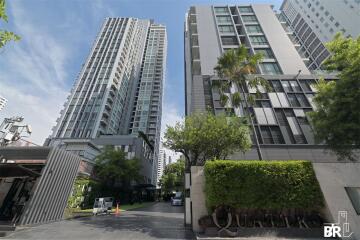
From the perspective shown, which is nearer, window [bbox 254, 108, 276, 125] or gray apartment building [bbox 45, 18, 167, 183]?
window [bbox 254, 108, 276, 125]

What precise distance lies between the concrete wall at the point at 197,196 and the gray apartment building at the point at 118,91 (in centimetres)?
3695

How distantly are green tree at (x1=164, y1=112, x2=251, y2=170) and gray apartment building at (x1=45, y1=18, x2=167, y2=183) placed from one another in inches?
1254

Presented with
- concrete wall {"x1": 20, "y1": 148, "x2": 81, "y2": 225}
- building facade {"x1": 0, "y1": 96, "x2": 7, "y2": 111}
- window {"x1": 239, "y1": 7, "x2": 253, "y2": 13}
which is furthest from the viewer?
window {"x1": 239, "y1": 7, "x2": 253, "y2": 13}

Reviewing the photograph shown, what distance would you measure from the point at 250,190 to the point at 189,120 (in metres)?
9.19

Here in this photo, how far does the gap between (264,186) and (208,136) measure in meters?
6.94

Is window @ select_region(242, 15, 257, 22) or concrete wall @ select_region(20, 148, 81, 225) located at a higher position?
window @ select_region(242, 15, 257, 22)

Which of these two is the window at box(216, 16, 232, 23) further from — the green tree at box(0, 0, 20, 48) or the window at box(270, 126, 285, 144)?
the green tree at box(0, 0, 20, 48)

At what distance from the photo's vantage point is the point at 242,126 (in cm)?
1955

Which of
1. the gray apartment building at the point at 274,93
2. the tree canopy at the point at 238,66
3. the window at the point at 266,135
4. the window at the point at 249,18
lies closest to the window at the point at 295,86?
the gray apartment building at the point at 274,93

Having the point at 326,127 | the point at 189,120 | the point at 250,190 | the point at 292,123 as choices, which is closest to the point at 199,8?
the point at 292,123

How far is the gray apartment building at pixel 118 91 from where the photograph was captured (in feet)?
219

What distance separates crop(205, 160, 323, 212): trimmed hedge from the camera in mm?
11953

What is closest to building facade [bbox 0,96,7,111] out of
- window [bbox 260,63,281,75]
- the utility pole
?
the utility pole

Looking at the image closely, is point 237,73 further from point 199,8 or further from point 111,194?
point 199,8
